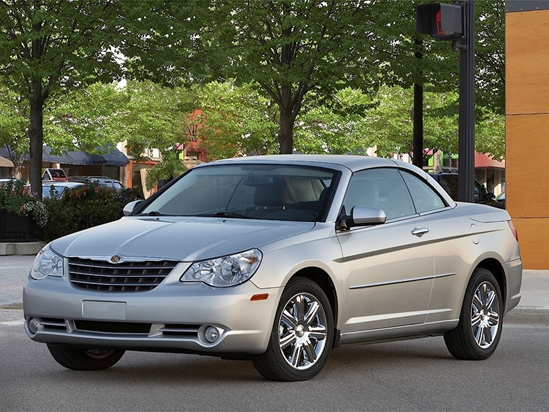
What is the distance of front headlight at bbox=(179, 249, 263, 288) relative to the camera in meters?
7.68

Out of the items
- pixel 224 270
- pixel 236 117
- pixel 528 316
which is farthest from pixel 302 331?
pixel 236 117

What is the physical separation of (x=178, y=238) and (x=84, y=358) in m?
1.33

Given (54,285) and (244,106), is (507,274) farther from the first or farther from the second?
(244,106)

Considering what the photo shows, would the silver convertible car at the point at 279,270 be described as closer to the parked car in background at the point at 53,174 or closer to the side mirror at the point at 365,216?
the side mirror at the point at 365,216

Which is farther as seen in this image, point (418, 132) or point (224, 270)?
point (418, 132)

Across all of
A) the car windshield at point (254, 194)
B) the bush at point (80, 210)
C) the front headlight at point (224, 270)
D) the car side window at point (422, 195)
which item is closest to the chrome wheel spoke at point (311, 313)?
the front headlight at point (224, 270)

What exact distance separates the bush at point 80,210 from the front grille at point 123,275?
16.2m

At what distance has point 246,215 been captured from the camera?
871cm

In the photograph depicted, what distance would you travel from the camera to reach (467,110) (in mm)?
13781

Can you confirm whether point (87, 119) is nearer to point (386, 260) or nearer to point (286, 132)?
point (286, 132)

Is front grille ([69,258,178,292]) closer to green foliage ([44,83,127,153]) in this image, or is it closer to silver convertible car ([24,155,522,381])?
silver convertible car ([24,155,522,381])

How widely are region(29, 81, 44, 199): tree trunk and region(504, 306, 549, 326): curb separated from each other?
54.1ft

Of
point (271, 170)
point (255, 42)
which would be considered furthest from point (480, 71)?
point (271, 170)

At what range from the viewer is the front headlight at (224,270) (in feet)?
25.2
